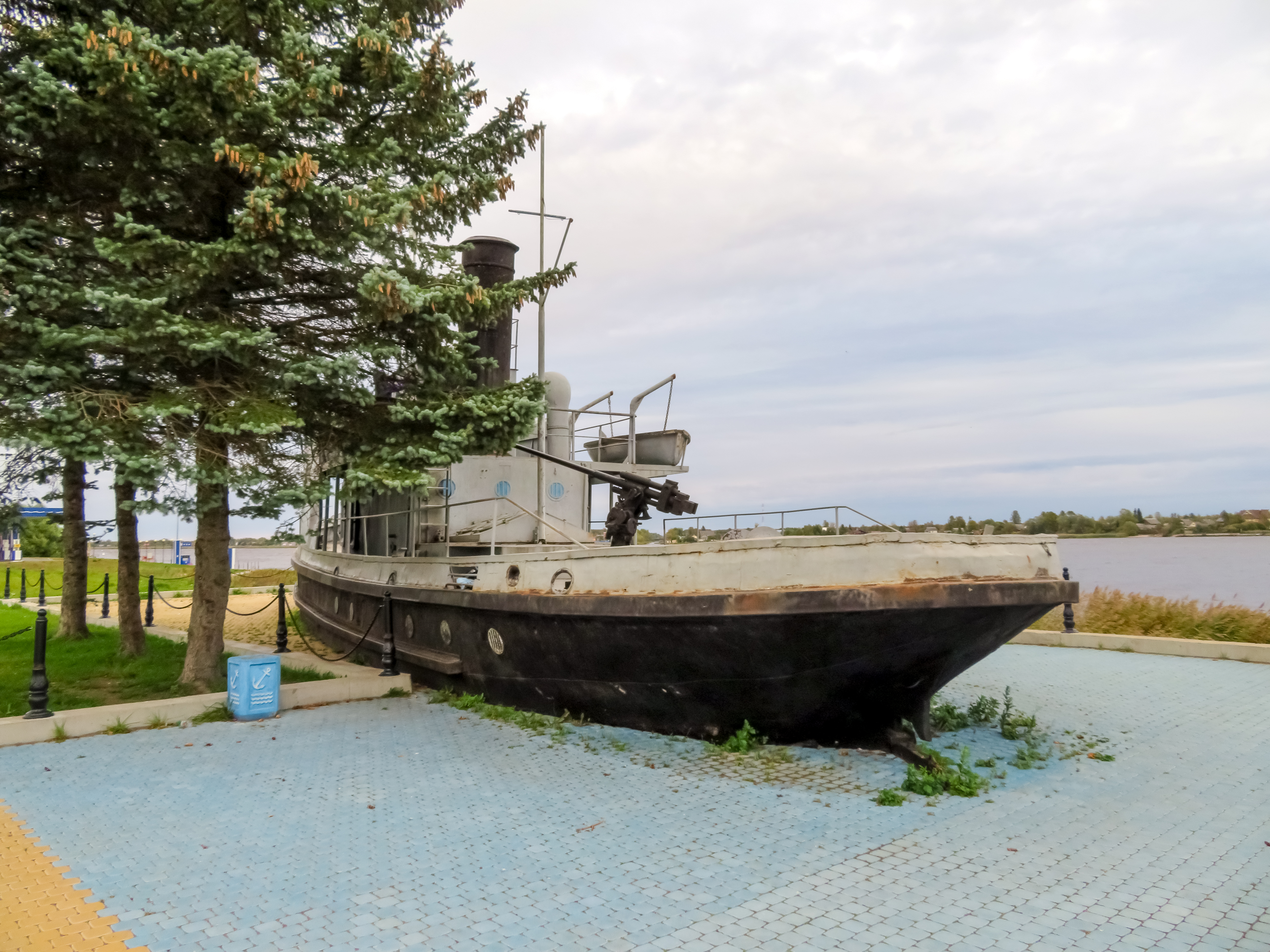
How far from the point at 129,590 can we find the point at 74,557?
174 cm

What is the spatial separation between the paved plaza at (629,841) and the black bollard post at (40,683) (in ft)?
1.64

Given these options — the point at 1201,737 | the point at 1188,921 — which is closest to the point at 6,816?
the point at 1188,921

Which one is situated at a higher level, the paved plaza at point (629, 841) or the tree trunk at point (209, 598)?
the tree trunk at point (209, 598)

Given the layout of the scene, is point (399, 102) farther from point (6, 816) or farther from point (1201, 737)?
A: point (1201, 737)

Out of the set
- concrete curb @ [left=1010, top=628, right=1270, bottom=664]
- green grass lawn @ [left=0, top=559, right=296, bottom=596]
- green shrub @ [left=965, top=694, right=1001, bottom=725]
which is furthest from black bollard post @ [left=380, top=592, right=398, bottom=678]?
green grass lawn @ [left=0, top=559, right=296, bottom=596]

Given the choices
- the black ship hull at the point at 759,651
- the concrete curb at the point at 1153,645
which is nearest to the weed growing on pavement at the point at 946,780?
the black ship hull at the point at 759,651

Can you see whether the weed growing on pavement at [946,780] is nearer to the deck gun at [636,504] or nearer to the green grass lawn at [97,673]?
the deck gun at [636,504]

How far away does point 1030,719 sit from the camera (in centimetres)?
743

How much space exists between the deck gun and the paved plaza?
2447 mm

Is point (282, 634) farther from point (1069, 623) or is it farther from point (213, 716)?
point (1069, 623)

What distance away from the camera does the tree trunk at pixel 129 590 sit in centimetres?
1073

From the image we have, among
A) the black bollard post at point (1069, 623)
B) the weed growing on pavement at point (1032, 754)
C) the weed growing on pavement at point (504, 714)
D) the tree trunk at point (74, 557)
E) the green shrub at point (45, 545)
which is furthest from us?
the green shrub at point (45, 545)

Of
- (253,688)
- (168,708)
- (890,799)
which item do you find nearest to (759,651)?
(890,799)

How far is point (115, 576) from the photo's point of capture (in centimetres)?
3183
